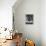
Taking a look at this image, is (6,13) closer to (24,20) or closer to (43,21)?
(24,20)

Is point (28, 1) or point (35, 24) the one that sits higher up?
point (28, 1)

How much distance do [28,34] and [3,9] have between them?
6.36 ft

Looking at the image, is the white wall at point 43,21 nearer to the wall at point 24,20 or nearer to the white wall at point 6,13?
the wall at point 24,20

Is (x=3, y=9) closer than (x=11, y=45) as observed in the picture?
No

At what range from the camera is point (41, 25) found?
5270 mm

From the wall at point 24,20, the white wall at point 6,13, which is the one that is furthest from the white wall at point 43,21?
the white wall at point 6,13

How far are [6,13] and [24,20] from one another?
4.77ft

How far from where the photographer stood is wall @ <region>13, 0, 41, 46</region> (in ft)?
17.5

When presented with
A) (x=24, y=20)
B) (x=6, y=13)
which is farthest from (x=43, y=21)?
(x=6, y=13)

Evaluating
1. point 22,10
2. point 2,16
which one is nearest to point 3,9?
point 2,16

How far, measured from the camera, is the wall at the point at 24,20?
5.35m

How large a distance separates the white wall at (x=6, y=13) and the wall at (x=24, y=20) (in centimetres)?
A: 121

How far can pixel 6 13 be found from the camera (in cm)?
412

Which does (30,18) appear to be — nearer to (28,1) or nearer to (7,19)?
(28,1)
